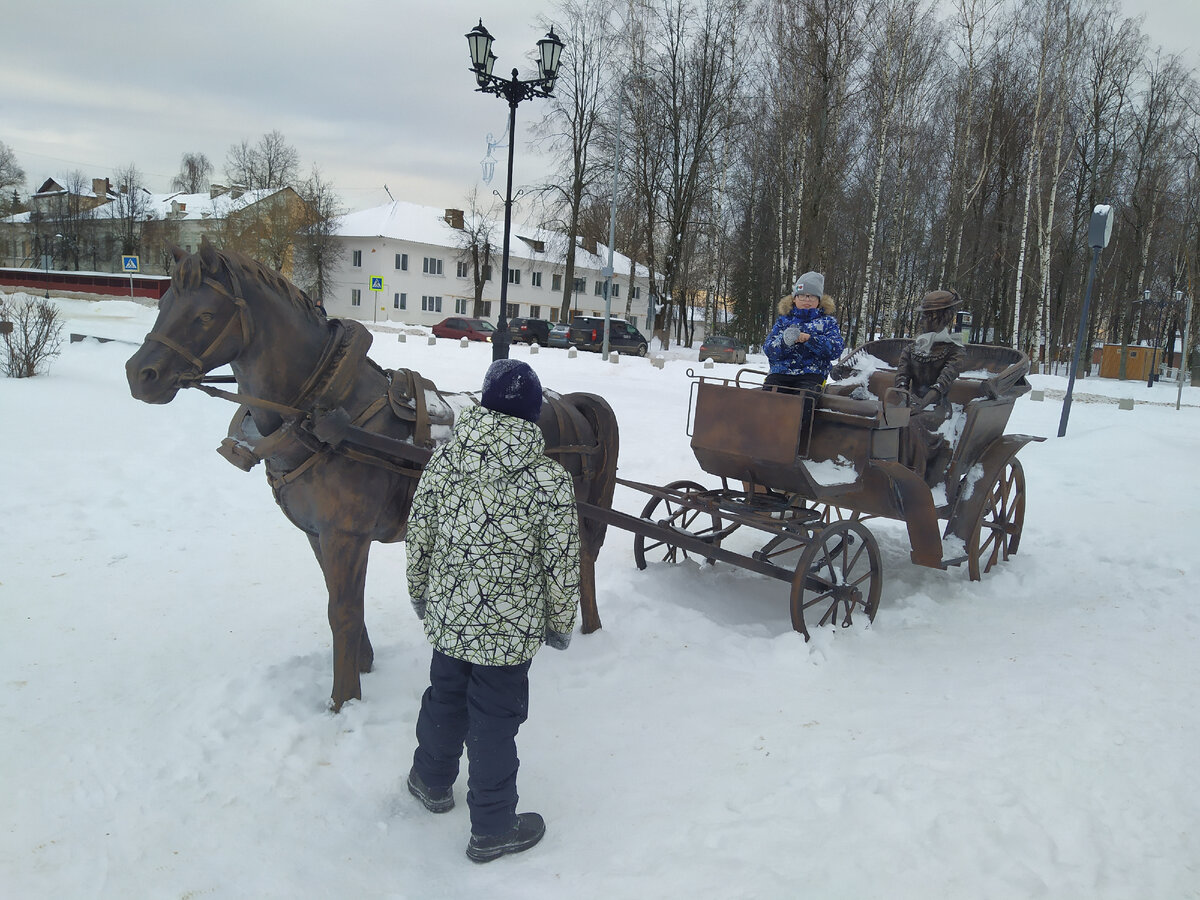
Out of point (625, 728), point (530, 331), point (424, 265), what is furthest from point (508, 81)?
point (424, 265)

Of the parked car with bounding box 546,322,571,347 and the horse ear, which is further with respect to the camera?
the parked car with bounding box 546,322,571,347

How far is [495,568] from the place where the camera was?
2.70 meters

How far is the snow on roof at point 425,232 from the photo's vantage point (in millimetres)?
49656

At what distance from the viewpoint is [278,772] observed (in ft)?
10.7

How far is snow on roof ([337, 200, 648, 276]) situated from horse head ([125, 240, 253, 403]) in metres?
45.8

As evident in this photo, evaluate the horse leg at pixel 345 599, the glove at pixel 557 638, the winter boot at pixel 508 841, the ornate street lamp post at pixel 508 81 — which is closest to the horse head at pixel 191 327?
the horse leg at pixel 345 599

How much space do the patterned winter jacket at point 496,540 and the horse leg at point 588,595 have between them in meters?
1.95

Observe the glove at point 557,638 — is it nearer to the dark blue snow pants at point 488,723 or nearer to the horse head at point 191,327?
the dark blue snow pants at point 488,723

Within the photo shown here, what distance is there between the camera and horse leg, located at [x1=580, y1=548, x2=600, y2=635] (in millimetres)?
4762

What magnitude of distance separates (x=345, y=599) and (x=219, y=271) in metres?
1.58

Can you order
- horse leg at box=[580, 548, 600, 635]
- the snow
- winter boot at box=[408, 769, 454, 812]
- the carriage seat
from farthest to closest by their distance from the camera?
A: the carriage seat < horse leg at box=[580, 548, 600, 635] < winter boot at box=[408, 769, 454, 812] < the snow

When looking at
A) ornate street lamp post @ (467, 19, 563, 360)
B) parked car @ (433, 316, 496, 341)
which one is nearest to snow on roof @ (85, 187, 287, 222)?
parked car @ (433, 316, 496, 341)

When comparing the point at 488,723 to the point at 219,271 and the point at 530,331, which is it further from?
the point at 530,331

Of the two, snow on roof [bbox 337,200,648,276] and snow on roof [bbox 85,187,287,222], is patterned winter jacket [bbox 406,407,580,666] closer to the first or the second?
snow on roof [bbox 337,200,648,276]
